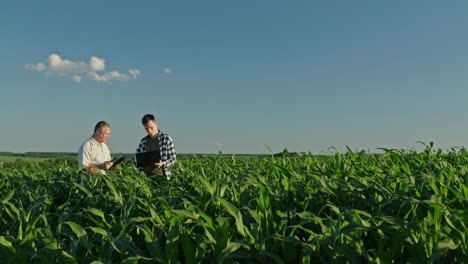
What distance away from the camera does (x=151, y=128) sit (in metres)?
8.69

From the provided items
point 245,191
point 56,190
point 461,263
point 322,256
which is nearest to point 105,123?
point 56,190

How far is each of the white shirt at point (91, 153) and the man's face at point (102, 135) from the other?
0.08 meters

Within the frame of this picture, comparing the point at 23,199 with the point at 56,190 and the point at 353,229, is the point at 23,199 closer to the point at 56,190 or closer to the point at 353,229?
the point at 56,190

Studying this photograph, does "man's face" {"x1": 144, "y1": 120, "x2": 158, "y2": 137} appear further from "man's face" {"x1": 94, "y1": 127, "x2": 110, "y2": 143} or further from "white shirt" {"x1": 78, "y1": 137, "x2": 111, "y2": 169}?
"white shirt" {"x1": 78, "y1": 137, "x2": 111, "y2": 169}

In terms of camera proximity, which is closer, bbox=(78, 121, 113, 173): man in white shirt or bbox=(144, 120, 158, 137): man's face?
bbox=(78, 121, 113, 173): man in white shirt

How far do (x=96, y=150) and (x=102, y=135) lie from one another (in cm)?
33

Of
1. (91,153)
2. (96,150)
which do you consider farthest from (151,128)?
(91,153)

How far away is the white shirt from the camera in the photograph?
314 inches

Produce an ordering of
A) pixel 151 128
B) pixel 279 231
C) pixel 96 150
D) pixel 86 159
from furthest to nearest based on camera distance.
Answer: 1. pixel 151 128
2. pixel 96 150
3. pixel 86 159
4. pixel 279 231

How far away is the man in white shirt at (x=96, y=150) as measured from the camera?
26.2ft

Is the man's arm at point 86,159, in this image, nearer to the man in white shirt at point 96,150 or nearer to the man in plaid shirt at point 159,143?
the man in white shirt at point 96,150

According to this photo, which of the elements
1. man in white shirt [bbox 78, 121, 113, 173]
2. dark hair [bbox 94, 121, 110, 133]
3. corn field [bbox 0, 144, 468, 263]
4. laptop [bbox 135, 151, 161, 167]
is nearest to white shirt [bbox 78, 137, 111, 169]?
man in white shirt [bbox 78, 121, 113, 173]

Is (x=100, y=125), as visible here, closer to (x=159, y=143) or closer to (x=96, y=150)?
(x=96, y=150)

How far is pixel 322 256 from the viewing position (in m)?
2.33
